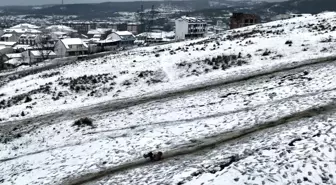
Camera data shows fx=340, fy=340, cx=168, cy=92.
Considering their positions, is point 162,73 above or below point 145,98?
→ above

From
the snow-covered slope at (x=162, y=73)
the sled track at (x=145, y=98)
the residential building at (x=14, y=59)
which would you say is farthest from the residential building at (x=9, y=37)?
the sled track at (x=145, y=98)

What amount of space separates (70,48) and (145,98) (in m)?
89.0

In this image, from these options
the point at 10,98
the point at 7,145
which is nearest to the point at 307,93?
the point at 7,145

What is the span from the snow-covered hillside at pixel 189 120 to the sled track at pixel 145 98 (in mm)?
161

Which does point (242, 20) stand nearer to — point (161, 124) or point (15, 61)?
point (15, 61)

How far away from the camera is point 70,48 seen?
107 m

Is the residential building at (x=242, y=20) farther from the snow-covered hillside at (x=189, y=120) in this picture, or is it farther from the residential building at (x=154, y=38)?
the snow-covered hillside at (x=189, y=120)

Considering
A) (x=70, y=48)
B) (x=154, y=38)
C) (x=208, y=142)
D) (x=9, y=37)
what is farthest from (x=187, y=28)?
(x=208, y=142)

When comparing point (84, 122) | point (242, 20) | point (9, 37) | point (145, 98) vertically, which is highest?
point (242, 20)

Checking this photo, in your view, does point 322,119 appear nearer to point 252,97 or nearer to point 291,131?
point 291,131

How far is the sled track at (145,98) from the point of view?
918 inches

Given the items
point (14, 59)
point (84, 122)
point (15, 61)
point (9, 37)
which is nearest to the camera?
point (84, 122)

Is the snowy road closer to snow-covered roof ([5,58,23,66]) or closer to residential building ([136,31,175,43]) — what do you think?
snow-covered roof ([5,58,23,66])

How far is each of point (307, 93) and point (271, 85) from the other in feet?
9.83
